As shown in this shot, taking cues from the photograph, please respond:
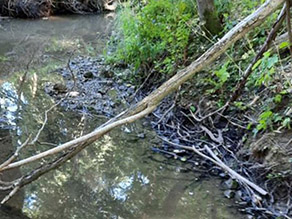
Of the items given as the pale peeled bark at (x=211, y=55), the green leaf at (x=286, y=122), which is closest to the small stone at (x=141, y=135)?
the green leaf at (x=286, y=122)

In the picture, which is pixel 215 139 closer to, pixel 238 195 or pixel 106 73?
pixel 238 195

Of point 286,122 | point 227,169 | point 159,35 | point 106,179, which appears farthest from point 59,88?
point 286,122

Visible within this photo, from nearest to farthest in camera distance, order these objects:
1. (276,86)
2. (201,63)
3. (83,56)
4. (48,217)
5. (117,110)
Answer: (201,63)
(48,217)
(276,86)
(117,110)
(83,56)

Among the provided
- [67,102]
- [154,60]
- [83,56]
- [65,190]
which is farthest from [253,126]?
[83,56]

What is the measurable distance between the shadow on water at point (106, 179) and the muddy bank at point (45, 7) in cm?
780

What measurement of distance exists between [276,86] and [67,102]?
253 cm

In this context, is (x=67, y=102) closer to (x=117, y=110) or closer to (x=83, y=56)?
(x=117, y=110)

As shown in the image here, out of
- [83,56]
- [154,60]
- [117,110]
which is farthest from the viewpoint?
[83,56]

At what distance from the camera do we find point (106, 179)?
3.34 m

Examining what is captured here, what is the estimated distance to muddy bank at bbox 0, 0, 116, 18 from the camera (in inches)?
484

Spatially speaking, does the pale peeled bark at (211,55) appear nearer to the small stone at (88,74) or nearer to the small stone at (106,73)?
the small stone at (106,73)

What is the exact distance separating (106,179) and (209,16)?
7.40ft

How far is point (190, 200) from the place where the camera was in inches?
119

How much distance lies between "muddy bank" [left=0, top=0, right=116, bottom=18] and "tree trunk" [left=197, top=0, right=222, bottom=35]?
8800 mm
